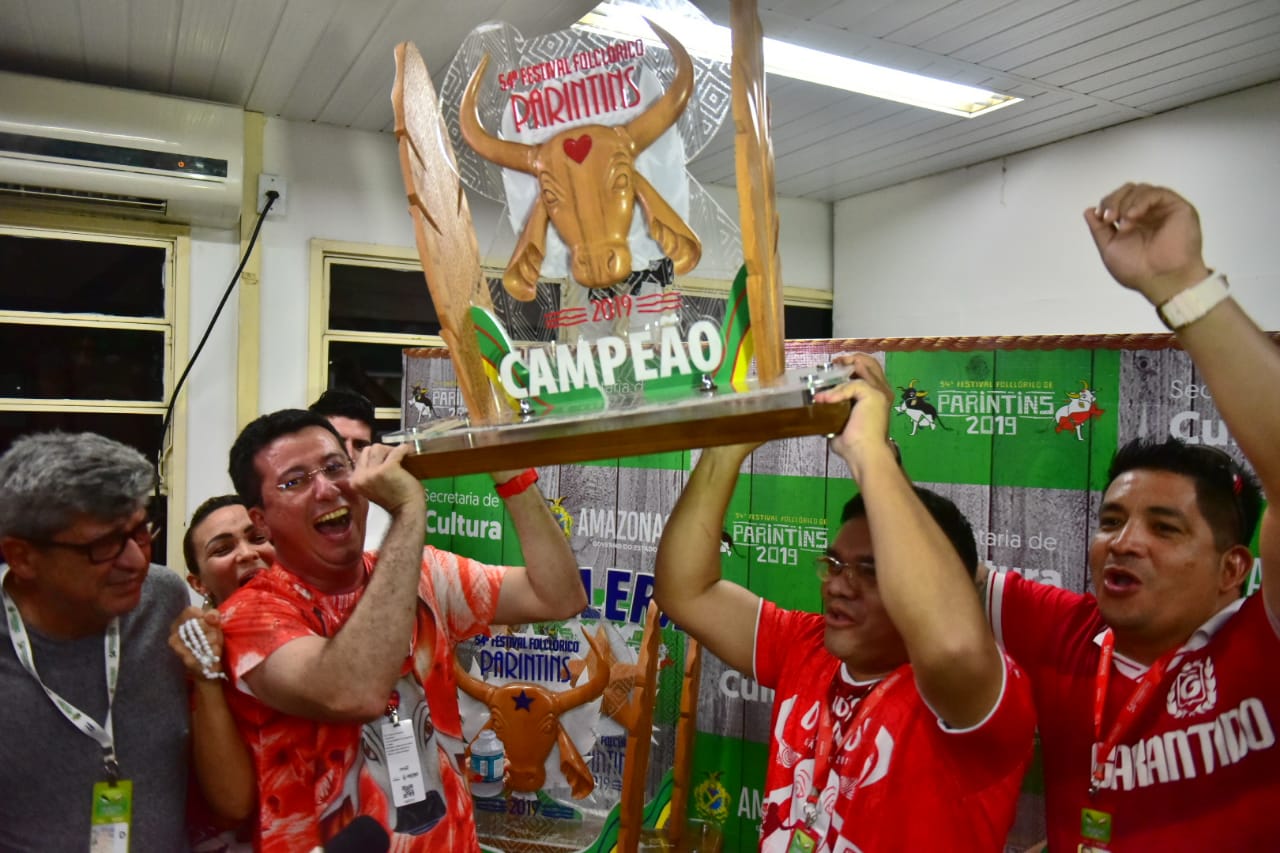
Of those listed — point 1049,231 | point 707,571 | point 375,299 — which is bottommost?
point 707,571

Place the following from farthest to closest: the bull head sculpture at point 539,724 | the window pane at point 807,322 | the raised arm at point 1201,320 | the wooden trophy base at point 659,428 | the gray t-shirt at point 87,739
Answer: the window pane at point 807,322, the bull head sculpture at point 539,724, the gray t-shirt at point 87,739, the wooden trophy base at point 659,428, the raised arm at point 1201,320

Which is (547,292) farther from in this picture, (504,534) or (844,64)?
(844,64)

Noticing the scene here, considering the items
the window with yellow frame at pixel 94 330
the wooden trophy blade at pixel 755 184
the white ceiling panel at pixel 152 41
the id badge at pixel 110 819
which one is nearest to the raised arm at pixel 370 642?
the id badge at pixel 110 819

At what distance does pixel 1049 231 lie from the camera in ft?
13.0

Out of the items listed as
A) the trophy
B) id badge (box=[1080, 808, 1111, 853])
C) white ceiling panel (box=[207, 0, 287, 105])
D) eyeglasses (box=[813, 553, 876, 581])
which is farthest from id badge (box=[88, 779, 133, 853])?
white ceiling panel (box=[207, 0, 287, 105])

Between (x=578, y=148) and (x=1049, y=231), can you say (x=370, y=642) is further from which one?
(x=1049, y=231)

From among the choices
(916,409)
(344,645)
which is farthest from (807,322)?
(344,645)

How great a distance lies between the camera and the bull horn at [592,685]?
277 centimetres

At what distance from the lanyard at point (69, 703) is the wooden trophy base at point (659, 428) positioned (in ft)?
2.05

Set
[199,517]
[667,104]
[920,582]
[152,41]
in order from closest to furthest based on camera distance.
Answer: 1. [920,582]
2. [667,104]
3. [199,517]
4. [152,41]

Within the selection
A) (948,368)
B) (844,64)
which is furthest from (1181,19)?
(948,368)

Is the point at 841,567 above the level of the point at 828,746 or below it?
above

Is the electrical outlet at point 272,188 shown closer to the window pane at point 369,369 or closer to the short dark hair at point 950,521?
the window pane at point 369,369

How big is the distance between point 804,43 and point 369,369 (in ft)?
7.23
